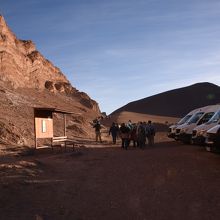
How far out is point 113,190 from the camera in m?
12.1

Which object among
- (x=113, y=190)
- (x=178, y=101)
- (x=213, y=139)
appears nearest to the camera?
(x=113, y=190)

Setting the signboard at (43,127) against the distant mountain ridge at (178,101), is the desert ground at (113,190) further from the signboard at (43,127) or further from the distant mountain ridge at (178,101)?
the distant mountain ridge at (178,101)

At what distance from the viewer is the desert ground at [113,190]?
9672 millimetres

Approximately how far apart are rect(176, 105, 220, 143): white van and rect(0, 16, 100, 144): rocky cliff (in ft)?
28.3

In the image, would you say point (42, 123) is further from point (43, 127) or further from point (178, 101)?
point (178, 101)

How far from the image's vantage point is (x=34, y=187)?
12219 mm

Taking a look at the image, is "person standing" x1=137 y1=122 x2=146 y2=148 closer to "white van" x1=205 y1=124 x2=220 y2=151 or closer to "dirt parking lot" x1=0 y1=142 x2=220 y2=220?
"dirt parking lot" x1=0 y1=142 x2=220 y2=220

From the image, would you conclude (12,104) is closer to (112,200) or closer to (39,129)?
(39,129)

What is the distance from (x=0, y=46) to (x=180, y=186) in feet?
149

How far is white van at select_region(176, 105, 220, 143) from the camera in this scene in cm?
2431

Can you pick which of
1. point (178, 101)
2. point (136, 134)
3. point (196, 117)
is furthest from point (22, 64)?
point (178, 101)

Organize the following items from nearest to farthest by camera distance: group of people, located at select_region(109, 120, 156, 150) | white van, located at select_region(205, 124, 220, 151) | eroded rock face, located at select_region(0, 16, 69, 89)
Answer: white van, located at select_region(205, 124, 220, 151)
group of people, located at select_region(109, 120, 156, 150)
eroded rock face, located at select_region(0, 16, 69, 89)

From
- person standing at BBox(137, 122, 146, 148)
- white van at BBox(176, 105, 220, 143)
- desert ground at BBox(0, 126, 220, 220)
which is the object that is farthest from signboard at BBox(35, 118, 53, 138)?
white van at BBox(176, 105, 220, 143)

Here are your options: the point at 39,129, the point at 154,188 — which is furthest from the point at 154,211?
the point at 39,129
